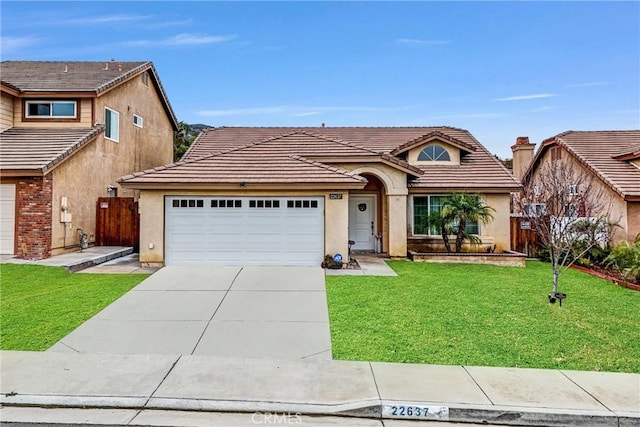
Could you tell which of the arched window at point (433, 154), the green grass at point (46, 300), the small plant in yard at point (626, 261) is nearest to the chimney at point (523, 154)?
the arched window at point (433, 154)

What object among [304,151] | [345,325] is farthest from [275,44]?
[345,325]

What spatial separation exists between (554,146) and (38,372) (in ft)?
72.2

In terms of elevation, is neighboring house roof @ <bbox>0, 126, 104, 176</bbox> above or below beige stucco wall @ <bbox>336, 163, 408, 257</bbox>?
above

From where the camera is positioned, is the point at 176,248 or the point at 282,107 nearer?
the point at 176,248

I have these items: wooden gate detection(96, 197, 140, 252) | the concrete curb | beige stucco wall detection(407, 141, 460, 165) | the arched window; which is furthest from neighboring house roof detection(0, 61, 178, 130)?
the concrete curb

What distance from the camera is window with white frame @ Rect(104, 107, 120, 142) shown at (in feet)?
54.5

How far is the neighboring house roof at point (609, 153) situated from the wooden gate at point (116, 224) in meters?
19.2

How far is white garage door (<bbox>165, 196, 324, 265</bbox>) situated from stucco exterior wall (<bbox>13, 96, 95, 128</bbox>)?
23.2 ft

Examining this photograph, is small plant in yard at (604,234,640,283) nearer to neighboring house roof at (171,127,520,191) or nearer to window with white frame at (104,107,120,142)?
neighboring house roof at (171,127,520,191)

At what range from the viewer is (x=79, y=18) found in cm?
1747

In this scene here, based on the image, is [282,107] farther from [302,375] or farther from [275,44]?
[302,375]

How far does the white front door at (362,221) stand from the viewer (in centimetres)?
1645

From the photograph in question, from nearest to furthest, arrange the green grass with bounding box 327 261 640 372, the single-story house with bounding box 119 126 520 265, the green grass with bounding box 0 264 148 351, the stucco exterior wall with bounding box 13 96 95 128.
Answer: the green grass with bounding box 327 261 640 372 → the green grass with bounding box 0 264 148 351 → the single-story house with bounding box 119 126 520 265 → the stucco exterior wall with bounding box 13 96 95 128

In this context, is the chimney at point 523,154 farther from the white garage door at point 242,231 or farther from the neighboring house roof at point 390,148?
the white garage door at point 242,231
